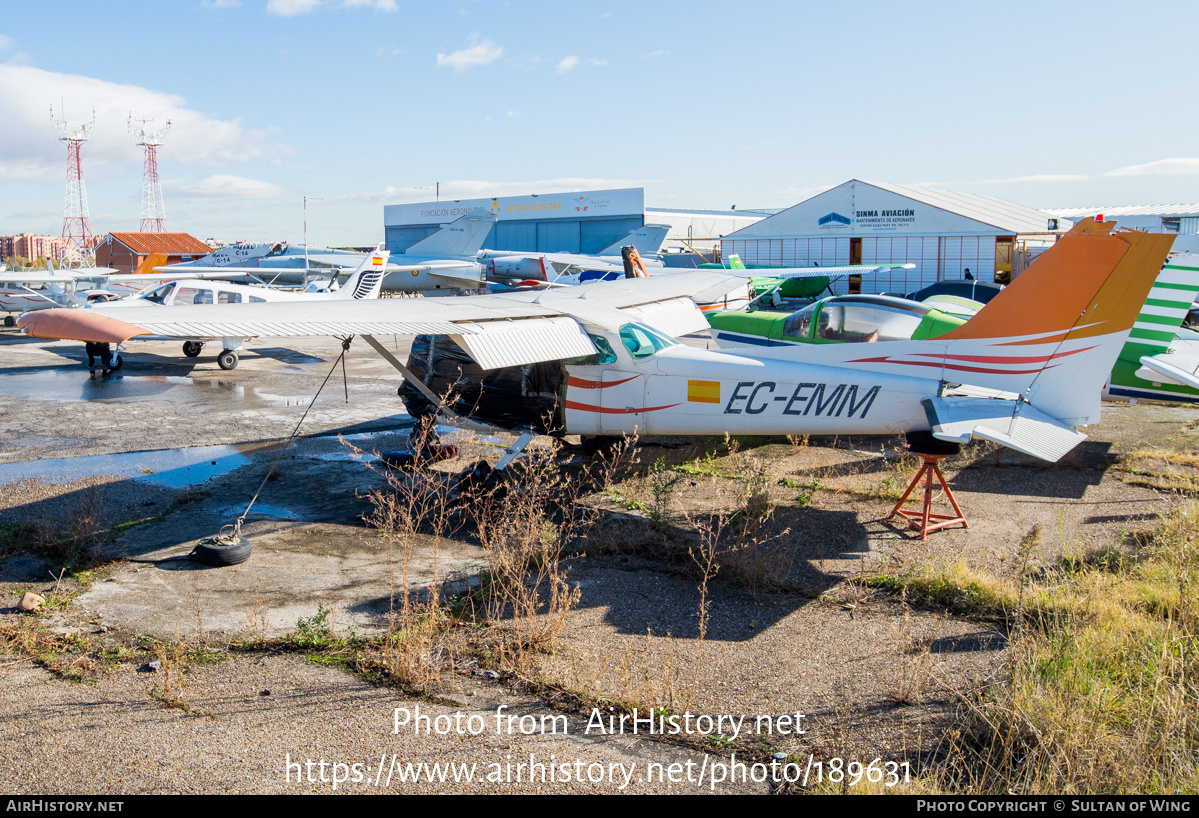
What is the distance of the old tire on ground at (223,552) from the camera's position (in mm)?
6469

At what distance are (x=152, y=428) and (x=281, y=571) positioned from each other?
7.03 m

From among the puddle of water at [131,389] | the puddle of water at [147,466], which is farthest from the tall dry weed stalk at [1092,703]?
the puddle of water at [131,389]

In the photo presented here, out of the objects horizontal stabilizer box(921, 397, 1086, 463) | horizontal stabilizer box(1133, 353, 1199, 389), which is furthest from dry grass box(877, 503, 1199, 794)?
horizontal stabilizer box(1133, 353, 1199, 389)

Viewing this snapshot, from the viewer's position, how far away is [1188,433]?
1150 centimetres

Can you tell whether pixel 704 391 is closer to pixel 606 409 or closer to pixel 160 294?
pixel 606 409

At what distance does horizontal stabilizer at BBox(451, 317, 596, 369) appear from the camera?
24.8ft

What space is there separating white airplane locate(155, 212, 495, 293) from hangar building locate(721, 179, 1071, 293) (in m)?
12.7

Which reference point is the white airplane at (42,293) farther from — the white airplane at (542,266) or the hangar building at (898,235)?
the hangar building at (898,235)

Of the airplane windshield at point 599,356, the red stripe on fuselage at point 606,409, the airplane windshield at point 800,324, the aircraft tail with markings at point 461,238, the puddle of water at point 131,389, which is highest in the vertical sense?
the aircraft tail with markings at point 461,238

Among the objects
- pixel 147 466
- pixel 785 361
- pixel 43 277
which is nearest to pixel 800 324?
pixel 785 361

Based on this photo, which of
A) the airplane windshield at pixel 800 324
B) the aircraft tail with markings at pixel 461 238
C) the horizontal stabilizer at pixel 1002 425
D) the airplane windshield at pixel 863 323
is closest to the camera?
the horizontal stabilizer at pixel 1002 425

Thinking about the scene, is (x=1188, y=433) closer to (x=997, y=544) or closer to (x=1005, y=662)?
(x=997, y=544)

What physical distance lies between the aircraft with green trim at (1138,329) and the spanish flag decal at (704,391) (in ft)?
11.7
